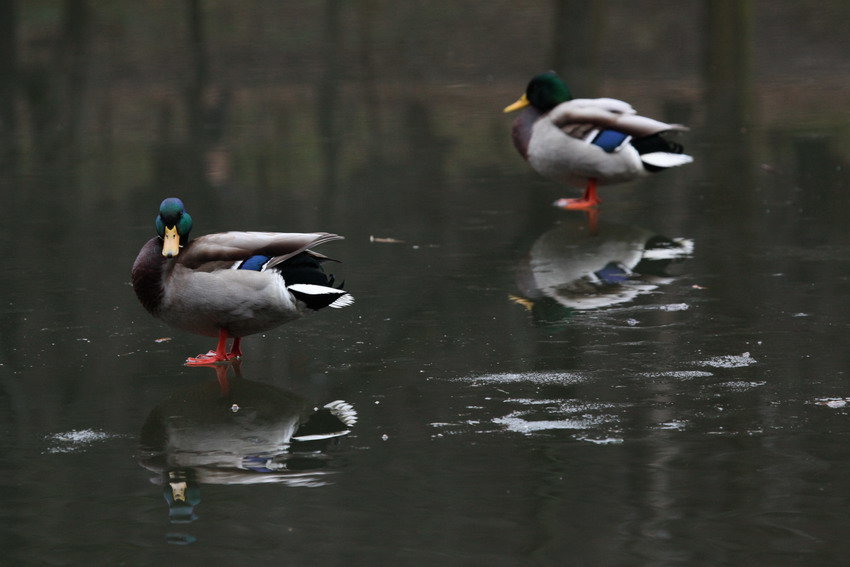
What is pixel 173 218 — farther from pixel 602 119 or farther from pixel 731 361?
pixel 602 119

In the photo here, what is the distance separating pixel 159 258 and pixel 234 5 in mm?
21945

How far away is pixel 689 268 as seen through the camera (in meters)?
8.64

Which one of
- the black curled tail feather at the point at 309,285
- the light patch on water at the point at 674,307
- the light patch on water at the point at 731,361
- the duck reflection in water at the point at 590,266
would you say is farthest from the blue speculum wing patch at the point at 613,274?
the black curled tail feather at the point at 309,285

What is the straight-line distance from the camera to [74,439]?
225 inches

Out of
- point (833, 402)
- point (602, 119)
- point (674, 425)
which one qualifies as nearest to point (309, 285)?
point (674, 425)

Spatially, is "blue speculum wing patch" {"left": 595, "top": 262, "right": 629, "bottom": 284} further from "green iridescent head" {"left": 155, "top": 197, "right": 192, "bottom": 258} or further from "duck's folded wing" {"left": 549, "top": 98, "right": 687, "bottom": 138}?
"green iridescent head" {"left": 155, "top": 197, "right": 192, "bottom": 258}

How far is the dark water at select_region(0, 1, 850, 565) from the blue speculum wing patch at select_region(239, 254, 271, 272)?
1.62ft

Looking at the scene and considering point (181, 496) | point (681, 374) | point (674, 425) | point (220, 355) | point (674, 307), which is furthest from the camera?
point (674, 307)

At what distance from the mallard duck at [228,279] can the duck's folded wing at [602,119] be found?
4478 mm

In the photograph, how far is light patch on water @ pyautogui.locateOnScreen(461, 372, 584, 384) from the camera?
6348mm

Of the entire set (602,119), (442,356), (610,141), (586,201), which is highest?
(602,119)

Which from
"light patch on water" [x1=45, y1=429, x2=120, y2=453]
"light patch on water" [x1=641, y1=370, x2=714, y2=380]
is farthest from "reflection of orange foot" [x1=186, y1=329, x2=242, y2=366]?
"light patch on water" [x1=641, y1=370, x2=714, y2=380]

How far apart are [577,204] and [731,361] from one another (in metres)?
4.41

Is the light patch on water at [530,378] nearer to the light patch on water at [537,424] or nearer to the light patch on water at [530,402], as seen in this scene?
the light patch on water at [530,402]
